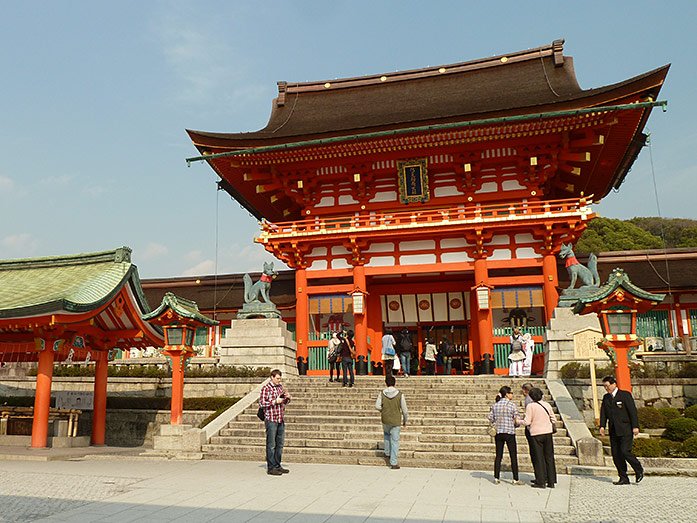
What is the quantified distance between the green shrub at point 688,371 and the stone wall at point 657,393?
113mm

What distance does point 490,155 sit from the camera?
22.4 meters

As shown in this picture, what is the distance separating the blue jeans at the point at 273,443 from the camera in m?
10.3

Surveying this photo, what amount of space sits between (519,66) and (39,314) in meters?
23.0

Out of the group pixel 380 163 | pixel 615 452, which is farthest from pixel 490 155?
pixel 615 452

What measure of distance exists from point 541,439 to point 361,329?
13.3 metres

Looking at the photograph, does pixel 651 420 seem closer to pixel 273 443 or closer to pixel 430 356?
pixel 273 443

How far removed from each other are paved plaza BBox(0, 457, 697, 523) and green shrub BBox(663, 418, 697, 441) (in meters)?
1.73

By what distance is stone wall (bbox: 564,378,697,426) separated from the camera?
14.0 metres

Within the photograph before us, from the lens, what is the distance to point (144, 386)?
1898 centimetres

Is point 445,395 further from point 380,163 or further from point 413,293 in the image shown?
point 380,163

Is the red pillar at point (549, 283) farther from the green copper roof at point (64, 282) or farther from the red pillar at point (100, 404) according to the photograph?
the red pillar at point (100, 404)

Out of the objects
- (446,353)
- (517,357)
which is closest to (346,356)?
(517,357)

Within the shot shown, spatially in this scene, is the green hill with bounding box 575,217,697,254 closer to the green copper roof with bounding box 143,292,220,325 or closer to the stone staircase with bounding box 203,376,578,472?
the stone staircase with bounding box 203,376,578,472

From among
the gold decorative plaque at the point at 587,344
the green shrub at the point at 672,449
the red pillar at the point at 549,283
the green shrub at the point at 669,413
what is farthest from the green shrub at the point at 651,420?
the red pillar at the point at 549,283
